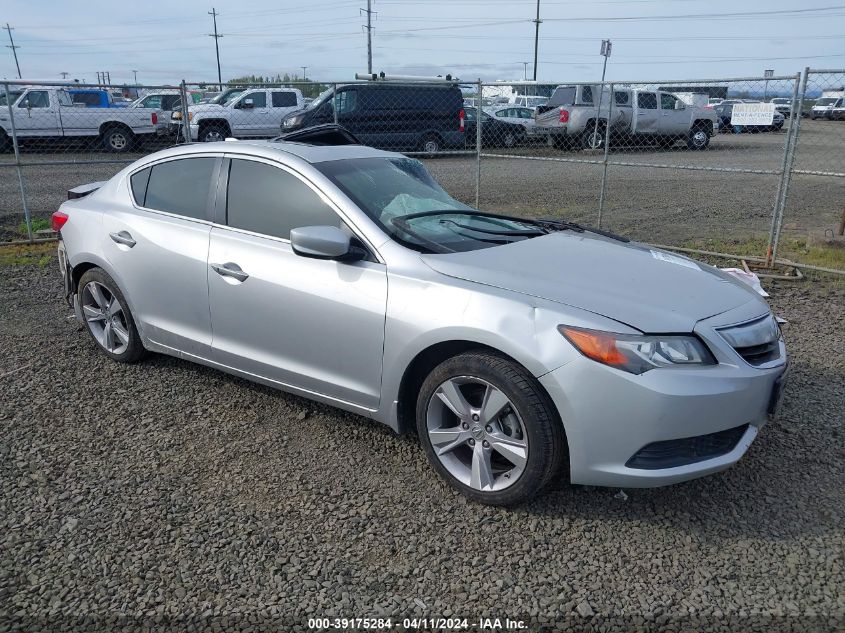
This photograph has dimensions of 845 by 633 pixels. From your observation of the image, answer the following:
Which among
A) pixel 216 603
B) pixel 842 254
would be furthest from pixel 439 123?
pixel 216 603

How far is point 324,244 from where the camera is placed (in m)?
3.54

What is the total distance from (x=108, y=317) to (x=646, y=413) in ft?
12.3

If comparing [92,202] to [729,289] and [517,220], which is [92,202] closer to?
[517,220]

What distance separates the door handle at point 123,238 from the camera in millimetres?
4570

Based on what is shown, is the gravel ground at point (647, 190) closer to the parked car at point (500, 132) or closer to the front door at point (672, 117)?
the front door at point (672, 117)

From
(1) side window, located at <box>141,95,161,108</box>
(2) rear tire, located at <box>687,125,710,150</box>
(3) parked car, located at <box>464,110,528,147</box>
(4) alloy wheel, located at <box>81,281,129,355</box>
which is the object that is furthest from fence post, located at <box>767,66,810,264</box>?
(1) side window, located at <box>141,95,161,108</box>

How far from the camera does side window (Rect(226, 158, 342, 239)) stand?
153 inches

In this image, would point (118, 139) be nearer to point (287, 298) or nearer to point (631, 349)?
point (287, 298)

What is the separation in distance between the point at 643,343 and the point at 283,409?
2.32 m

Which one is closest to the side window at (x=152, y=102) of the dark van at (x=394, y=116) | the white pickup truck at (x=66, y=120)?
the white pickup truck at (x=66, y=120)

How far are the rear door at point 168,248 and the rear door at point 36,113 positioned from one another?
16.9m

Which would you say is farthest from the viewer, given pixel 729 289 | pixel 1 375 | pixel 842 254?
pixel 842 254

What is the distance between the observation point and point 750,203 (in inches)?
531

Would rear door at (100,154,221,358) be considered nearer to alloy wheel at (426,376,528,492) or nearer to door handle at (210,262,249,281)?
door handle at (210,262,249,281)
